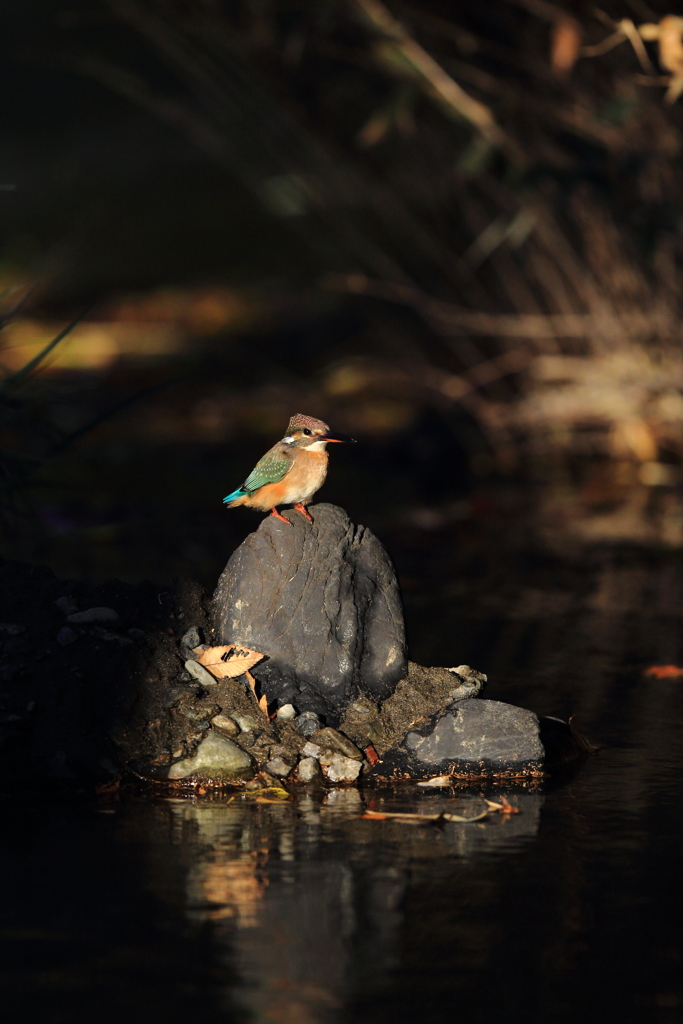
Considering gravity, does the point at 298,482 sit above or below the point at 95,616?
above

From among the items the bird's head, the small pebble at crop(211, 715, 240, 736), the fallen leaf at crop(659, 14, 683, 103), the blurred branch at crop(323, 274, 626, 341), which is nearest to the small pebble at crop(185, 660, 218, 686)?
the small pebble at crop(211, 715, 240, 736)

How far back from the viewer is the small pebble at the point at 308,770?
3.80m

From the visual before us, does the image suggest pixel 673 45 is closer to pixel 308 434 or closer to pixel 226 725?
pixel 308 434

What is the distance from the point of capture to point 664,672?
5.13m

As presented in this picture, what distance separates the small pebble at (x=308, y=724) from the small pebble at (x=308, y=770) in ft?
0.37

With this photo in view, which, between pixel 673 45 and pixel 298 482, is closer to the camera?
pixel 298 482

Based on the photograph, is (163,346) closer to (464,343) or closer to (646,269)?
(464,343)

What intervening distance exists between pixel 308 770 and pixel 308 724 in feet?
0.55

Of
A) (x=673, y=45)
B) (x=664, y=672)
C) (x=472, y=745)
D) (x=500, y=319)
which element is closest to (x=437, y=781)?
(x=472, y=745)

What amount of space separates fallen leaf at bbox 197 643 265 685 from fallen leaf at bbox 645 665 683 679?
5.94 feet

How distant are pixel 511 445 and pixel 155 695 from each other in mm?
6933

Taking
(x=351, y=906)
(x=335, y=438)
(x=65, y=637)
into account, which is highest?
(x=335, y=438)

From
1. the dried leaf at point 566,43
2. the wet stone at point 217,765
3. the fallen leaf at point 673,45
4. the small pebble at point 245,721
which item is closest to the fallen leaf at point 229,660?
the small pebble at point 245,721

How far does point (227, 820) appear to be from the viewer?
11.5 feet
